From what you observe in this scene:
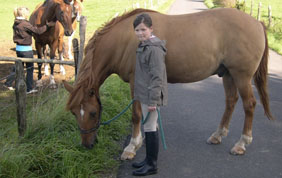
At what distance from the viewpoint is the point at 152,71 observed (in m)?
3.01

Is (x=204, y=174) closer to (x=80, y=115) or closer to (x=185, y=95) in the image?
(x=80, y=115)

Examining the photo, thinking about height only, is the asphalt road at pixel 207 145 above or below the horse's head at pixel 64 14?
below

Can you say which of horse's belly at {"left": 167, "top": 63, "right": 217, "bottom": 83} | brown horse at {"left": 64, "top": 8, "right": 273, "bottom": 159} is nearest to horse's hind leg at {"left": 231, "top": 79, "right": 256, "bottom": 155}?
brown horse at {"left": 64, "top": 8, "right": 273, "bottom": 159}

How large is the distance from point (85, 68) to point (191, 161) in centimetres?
178

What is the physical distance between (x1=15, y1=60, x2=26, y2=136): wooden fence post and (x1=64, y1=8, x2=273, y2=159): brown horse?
0.72 m

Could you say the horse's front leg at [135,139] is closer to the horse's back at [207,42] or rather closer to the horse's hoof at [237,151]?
the horse's back at [207,42]

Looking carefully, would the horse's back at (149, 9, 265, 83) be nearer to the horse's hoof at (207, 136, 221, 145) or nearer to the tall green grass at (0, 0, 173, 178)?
the horse's hoof at (207, 136, 221, 145)

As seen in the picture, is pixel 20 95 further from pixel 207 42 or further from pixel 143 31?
pixel 207 42

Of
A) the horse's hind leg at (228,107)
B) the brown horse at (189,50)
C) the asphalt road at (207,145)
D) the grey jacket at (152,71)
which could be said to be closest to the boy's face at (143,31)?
the grey jacket at (152,71)

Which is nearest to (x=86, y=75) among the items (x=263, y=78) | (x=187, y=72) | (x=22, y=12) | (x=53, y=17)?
(x=187, y=72)

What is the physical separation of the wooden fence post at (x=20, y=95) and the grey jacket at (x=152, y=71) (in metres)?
1.43

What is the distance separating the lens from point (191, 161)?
3775 millimetres

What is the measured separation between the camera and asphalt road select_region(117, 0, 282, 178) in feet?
11.5

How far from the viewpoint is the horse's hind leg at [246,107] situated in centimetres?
395
